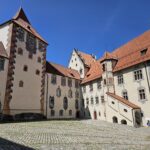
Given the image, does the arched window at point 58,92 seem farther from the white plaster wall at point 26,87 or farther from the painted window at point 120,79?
the painted window at point 120,79

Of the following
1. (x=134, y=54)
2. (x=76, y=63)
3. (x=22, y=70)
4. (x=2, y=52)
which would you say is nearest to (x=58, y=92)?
(x=22, y=70)

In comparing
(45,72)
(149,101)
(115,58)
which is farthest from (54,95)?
(149,101)

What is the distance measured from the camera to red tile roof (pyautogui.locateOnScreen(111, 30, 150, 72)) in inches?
929

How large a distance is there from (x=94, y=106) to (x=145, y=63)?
13.7 metres

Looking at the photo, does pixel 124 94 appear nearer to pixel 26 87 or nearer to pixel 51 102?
pixel 51 102

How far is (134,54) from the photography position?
25.6 metres

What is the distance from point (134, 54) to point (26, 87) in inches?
734

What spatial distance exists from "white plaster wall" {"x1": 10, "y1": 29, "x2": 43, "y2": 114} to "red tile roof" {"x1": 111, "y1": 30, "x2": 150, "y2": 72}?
1431 cm

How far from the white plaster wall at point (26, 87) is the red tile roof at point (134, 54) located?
46.9 feet

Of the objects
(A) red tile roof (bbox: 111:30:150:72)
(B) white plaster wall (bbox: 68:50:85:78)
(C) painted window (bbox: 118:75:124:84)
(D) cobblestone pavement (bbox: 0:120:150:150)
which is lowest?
(D) cobblestone pavement (bbox: 0:120:150:150)

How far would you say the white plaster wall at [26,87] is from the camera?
24531 mm

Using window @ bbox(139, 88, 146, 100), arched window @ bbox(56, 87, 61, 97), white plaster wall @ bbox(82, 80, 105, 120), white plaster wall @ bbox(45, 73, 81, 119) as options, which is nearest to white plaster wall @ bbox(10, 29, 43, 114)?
white plaster wall @ bbox(45, 73, 81, 119)

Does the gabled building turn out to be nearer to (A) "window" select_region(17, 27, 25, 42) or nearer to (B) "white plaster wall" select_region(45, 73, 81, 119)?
(A) "window" select_region(17, 27, 25, 42)

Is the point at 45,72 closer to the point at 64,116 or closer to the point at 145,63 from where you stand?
the point at 64,116
